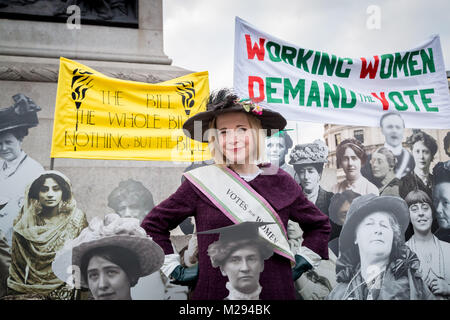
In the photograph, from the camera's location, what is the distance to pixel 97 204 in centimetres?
357

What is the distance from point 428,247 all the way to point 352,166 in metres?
1.15

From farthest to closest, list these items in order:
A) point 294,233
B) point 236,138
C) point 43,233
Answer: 1. point 294,233
2. point 43,233
3. point 236,138

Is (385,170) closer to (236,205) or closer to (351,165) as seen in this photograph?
(351,165)

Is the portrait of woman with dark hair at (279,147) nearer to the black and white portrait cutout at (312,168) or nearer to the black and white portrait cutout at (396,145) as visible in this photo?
the black and white portrait cutout at (312,168)

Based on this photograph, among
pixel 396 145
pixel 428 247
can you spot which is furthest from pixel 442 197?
pixel 396 145

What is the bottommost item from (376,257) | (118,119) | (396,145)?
(376,257)

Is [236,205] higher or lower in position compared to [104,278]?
higher

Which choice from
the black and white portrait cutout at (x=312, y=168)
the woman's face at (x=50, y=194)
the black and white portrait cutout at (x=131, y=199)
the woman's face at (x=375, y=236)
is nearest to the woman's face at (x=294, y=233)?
the black and white portrait cutout at (x=312, y=168)

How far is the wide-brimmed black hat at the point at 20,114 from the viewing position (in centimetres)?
369

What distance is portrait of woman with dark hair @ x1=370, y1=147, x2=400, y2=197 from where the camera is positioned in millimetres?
4352

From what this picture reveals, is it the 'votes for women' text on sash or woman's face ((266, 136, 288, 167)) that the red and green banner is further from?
the 'votes for women' text on sash

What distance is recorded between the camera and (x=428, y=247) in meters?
4.22
